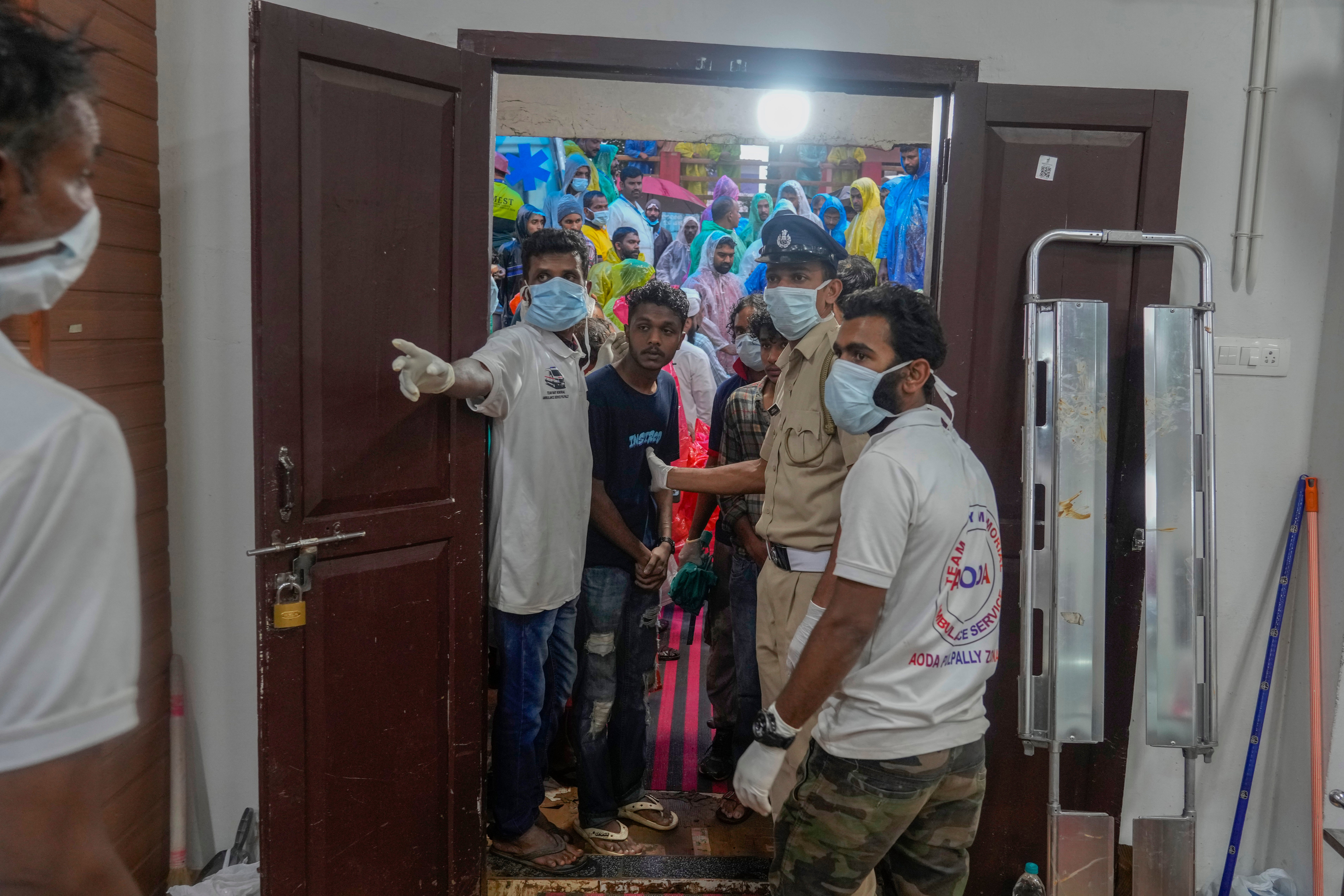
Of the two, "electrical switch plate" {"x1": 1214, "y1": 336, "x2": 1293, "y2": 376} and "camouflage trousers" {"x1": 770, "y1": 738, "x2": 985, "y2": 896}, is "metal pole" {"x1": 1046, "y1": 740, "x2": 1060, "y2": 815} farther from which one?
"electrical switch plate" {"x1": 1214, "y1": 336, "x2": 1293, "y2": 376}

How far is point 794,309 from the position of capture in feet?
8.50

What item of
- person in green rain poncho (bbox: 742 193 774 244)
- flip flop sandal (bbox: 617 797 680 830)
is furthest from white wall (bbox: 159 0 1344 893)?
person in green rain poncho (bbox: 742 193 774 244)

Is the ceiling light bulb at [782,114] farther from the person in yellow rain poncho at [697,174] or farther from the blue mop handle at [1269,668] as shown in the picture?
the blue mop handle at [1269,668]

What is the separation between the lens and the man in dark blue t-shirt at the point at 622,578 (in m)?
2.74

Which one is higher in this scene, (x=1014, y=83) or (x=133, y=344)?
(x=1014, y=83)

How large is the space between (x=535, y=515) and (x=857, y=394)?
994 millimetres

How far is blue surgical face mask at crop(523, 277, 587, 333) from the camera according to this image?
2.58m

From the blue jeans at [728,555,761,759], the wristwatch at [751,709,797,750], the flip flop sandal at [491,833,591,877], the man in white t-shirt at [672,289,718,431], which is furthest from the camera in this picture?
the man in white t-shirt at [672,289,718,431]

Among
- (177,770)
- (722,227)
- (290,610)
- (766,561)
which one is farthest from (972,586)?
(722,227)

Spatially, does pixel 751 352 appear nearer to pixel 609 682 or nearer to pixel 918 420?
pixel 609 682

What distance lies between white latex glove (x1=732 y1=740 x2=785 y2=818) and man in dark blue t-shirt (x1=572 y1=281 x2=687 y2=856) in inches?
38.7

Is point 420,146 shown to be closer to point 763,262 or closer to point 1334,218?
point 1334,218

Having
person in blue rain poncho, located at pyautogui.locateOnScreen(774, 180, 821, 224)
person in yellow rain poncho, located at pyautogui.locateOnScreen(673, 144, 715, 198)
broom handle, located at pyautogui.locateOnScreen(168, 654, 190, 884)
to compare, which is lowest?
broom handle, located at pyautogui.locateOnScreen(168, 654, 190, 884)

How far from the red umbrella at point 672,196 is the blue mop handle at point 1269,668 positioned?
469cm
